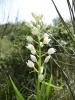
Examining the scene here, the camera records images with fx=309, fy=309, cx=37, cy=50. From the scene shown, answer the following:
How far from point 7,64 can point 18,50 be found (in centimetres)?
35

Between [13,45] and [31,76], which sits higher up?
[13,45]

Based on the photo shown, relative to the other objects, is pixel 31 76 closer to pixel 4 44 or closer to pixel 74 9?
pixel 4 44

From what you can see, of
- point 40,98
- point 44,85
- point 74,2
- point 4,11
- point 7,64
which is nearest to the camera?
point 74,2

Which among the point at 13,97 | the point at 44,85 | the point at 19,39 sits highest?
the point at 19,39

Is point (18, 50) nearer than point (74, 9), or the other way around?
point (74, 9)

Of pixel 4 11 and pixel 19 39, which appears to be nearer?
pixel 4 11

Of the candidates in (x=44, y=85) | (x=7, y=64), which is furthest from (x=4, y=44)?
(x=44, y=85)

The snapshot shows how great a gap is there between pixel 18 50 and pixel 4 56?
0.81 feet

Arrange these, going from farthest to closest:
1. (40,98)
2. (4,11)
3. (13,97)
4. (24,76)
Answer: (24,76) → (4,11) → (13,97) → (40,98)

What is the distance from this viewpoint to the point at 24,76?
425 cm

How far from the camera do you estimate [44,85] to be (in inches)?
92.7

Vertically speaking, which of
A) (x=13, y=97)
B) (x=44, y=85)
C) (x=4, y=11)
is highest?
(x=4, y=11)

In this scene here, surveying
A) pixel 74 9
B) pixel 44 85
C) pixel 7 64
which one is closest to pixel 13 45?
pixel 7 64

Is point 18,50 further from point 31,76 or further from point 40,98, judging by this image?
point 40,98
